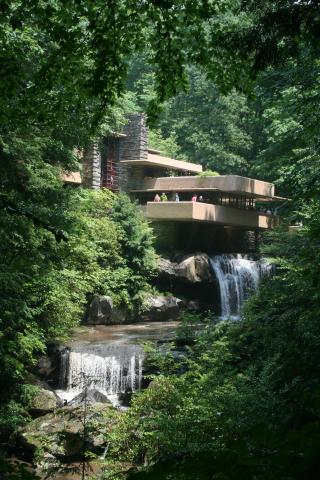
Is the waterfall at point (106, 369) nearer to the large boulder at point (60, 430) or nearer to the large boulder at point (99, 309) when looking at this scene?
the large boulder at point (60, 430)

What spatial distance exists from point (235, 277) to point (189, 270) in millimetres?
2391

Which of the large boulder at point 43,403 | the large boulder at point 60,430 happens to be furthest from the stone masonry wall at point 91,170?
the large boulder at point 60,430

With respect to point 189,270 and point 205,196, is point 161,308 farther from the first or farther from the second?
point 205,196

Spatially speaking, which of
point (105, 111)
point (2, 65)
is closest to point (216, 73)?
point (105, 111)

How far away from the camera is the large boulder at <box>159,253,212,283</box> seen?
2916cm

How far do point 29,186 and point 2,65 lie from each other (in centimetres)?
1086

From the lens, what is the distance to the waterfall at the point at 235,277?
29.5 m

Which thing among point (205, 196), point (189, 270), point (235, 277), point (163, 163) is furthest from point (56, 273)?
point (163, 163)

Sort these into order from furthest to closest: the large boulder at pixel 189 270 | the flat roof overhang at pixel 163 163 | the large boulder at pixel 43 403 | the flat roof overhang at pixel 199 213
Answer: the flat roof overhang at pixel 163 163
the flat roof overhang at pixel 199 213
the large boulder at pixel 189 270
the large boulder at pixel 43 403

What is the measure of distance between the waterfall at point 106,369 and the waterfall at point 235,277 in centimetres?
1046

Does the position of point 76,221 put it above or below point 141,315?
above

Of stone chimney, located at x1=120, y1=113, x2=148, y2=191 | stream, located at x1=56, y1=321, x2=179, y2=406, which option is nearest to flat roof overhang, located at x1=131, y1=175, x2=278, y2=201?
stone chimney, located at x1=120, y1=113, x2=148, y2=191

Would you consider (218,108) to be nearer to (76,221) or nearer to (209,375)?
(76,221)

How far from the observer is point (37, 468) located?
13.6 meters
